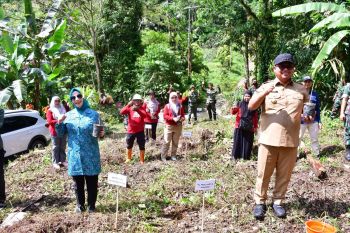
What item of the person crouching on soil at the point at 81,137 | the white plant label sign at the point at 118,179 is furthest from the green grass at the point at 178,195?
the person crouching on soil at the point at 81,137

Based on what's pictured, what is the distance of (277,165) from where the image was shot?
174 inches

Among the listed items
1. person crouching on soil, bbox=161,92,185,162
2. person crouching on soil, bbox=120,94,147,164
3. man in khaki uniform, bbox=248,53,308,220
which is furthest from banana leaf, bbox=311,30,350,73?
man in khaki uniform, bbox=248,53,308,220

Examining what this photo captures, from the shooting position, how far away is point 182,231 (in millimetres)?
4465

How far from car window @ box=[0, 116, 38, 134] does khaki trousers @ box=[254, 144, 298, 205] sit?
7.55 m

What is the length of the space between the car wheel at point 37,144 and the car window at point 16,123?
0.60 metres

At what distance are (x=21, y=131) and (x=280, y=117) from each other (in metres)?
8.05

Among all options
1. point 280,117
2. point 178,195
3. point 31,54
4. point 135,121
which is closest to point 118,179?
point 178,195

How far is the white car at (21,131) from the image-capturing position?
31.8 ft

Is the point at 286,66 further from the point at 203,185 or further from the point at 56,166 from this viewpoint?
the point at 56,166

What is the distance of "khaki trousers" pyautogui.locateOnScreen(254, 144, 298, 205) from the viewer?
4312mm

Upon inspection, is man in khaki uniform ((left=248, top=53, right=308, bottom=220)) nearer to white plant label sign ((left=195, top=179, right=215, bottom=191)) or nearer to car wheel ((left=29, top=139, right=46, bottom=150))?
white plant label sign ((left=195, top=179, right=215, bottom=191))

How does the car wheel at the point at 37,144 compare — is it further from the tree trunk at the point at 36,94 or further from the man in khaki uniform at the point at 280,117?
the man in khaki uniform at the point at 280,117

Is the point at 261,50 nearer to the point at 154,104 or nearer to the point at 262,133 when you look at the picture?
the point at 154,104

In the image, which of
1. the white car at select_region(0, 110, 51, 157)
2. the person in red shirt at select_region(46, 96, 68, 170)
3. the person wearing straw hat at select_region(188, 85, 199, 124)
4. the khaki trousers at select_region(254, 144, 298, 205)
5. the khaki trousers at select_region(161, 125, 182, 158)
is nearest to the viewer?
the khaki trousers at select_region(254, 144, 298, 205)
